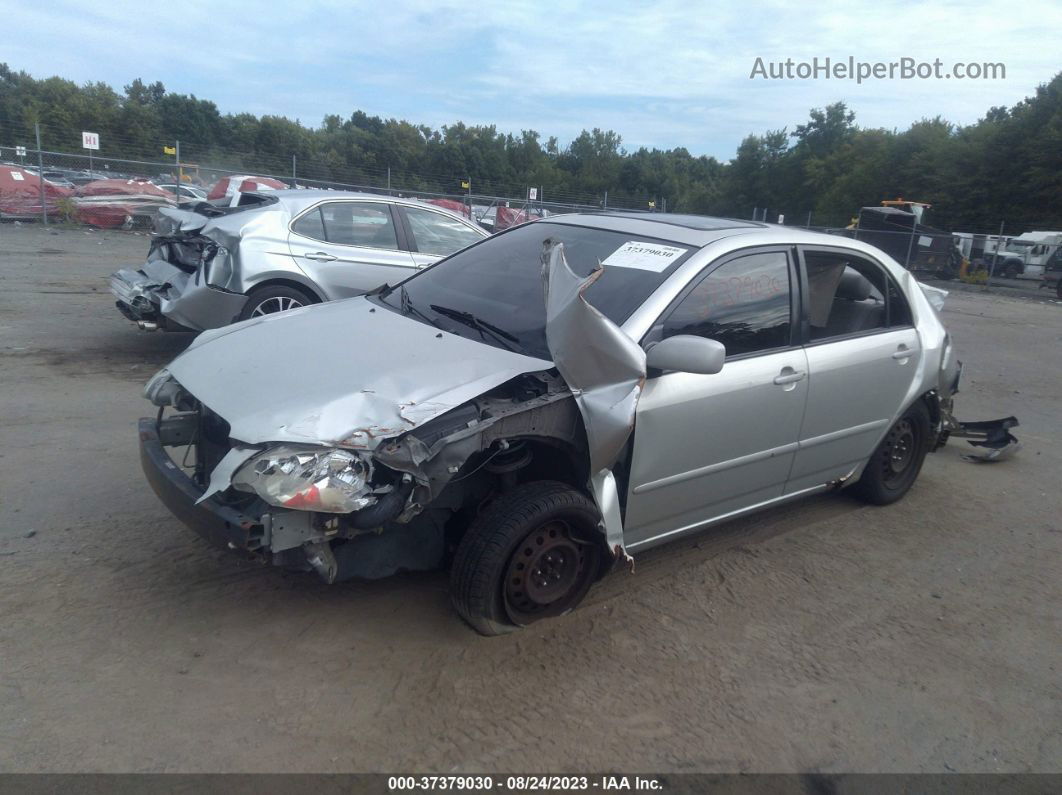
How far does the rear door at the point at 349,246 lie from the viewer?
6.95 metres

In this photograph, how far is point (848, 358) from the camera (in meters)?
4.21

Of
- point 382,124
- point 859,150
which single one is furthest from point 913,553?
point 382,124

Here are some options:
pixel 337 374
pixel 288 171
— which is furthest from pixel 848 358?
pixel 288 171

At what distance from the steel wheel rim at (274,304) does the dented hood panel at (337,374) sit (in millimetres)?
2891

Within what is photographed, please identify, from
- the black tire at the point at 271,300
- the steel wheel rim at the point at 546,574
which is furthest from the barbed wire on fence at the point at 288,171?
the steel wheel rim at the point at 546,574

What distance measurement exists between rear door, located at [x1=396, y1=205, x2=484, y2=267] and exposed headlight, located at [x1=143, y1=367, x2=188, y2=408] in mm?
4140

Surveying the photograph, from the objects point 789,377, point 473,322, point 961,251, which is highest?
point 961,251

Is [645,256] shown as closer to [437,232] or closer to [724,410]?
[724,410]

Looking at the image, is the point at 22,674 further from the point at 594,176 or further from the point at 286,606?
the point at 594,176

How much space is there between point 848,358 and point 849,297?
0.58 m

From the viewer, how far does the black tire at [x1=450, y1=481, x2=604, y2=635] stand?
2.99 meters

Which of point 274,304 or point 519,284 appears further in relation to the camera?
point 274,304

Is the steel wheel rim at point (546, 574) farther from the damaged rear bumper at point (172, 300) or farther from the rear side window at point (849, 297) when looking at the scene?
the damaged rear bumper at point (172, 300)

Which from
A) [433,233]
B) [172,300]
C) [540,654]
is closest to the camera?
[540,654]
